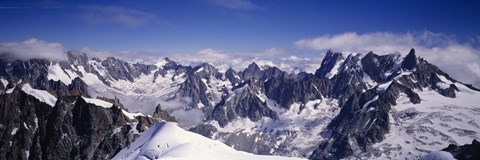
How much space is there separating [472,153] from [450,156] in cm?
1145

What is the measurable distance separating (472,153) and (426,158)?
19347mm

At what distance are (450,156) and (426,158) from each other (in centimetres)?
867

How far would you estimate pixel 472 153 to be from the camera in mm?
199000

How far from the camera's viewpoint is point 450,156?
194125 mm

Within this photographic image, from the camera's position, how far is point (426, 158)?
640 feet
